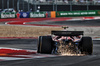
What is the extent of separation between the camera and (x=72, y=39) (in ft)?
30.0

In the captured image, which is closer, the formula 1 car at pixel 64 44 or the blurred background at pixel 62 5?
the formula 1 car at pixel 64 44

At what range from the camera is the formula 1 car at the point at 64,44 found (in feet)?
28.9

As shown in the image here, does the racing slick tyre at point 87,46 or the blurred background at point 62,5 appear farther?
the blurred background at point 62,5

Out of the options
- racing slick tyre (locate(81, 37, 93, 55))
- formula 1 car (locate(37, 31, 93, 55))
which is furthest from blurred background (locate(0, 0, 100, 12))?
racing slick tyre (locate(81, 37, 93, 55))

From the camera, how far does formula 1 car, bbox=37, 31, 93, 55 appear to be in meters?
8.80

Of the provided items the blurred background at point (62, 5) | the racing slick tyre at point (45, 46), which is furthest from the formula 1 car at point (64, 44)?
the blurred background at point (62, 5)

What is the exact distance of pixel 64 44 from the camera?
9016 mm

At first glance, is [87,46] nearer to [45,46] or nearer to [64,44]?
[64,44]

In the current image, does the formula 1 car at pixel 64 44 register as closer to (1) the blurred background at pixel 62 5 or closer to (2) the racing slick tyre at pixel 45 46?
(2) the racing slick tyre at pixel 45 46

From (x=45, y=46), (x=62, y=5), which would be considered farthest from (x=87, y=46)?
(x=62, y=5)

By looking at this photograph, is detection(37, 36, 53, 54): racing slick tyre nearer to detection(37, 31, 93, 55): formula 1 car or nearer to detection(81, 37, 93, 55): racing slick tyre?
detection(37, 31, 93, 55): formula 1 car

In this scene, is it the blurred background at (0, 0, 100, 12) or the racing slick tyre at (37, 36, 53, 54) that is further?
the blurred background at (0, 0, 100, 12)

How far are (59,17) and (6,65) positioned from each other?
126 feet

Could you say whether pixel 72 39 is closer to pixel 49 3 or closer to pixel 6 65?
pixel 6 65
